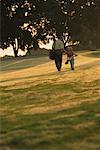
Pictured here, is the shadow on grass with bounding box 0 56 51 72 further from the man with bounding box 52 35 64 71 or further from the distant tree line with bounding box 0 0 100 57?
the distant tree line with bounding box 0 0 100 57

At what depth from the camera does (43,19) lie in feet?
217

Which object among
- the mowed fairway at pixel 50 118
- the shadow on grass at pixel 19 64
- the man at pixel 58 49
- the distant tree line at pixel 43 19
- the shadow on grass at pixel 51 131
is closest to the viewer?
the shadow on grass at pixel 51 131

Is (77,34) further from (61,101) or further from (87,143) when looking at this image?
(87,143)

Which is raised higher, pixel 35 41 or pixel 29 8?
pixel 29 8

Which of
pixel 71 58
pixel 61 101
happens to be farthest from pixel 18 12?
pixel 61 101

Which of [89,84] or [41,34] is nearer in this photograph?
[89,84]

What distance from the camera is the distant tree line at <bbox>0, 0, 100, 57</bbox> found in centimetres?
6159

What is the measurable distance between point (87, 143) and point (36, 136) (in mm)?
1013

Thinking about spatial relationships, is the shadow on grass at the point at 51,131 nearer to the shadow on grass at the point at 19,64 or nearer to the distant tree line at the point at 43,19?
the shadow on grass at the point at 19,64

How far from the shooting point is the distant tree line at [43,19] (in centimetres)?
6159

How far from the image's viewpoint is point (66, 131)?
837 cm

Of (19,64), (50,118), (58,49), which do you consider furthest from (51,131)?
(19,64)

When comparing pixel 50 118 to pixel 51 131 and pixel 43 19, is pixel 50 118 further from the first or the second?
pixel 43 19

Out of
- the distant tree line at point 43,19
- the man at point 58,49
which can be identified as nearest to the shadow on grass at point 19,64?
the man at point 58,49
